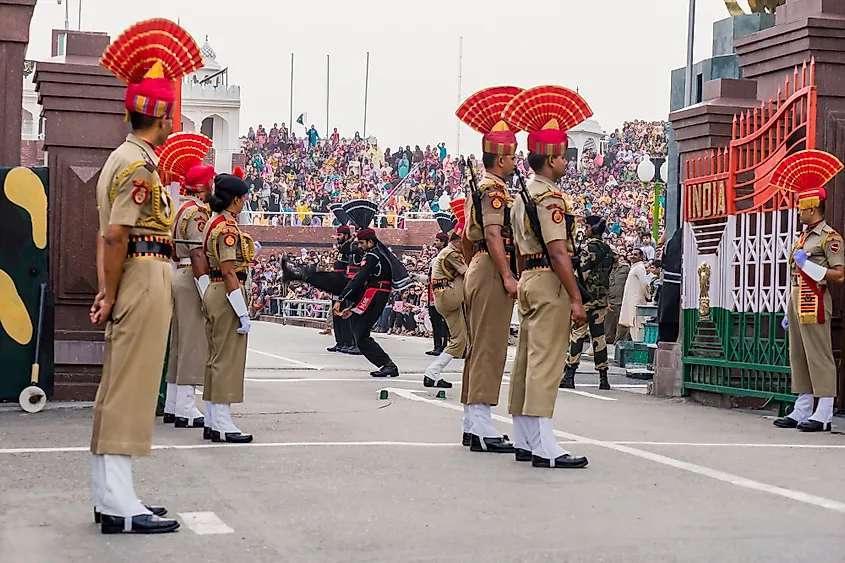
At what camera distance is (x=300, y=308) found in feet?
120

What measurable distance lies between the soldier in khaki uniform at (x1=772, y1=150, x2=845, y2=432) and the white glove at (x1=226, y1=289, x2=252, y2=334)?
4.44 metres

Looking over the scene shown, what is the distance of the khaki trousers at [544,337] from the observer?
827cm

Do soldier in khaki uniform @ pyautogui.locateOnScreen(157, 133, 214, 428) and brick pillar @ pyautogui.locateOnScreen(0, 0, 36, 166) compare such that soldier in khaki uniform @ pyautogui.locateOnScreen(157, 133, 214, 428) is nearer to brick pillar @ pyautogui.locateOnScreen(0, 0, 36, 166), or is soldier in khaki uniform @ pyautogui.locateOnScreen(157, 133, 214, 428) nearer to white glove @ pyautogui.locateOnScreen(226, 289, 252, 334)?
white glove @ pyautogui.locateOnScreen(226, 289, 252, 334)

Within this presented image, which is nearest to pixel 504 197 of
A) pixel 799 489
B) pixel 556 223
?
pixel 556 223

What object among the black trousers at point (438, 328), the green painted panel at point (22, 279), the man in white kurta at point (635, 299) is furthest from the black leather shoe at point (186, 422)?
the black trousers at point (438, 328)

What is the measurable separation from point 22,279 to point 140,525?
570 centimetres

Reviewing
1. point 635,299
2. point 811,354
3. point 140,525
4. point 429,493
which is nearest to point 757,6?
point 635,299

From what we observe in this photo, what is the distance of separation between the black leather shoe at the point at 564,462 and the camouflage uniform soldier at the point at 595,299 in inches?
257

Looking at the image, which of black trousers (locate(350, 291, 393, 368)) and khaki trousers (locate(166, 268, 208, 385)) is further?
black trousers (locate(350, 291, 393, 368))

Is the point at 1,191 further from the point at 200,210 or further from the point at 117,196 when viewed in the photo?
A: the point at 117,196

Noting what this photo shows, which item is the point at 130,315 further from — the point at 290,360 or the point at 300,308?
the point at 300,308

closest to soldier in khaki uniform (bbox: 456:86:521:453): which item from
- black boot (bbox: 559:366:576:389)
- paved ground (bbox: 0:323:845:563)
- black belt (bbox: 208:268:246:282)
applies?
paved ground (bbox: 0:323:845:563)

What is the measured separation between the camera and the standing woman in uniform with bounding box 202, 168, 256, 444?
30.4 ft

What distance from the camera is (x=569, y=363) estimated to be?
1466cm
